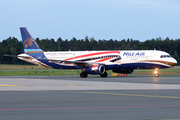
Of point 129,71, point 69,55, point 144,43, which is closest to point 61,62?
point 69,55

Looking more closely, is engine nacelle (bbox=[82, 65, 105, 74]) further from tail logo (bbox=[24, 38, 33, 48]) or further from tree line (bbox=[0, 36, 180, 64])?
tree line (bbox=[0, 36, 180, 64])

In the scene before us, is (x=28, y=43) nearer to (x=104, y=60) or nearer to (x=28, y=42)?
(x=28, y=42)

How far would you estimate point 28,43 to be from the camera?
60.3 meters

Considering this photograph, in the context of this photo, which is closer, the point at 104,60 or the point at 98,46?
the point at 104,60

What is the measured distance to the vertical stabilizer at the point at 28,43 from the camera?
197 feet

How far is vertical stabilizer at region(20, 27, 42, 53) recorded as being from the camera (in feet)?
197

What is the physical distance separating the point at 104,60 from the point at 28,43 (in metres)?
14.9

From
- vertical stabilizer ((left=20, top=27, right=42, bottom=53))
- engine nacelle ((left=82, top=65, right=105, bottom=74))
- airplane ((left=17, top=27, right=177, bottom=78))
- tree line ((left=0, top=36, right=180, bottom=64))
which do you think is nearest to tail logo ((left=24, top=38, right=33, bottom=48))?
vertical stabilizer ((left=20, top=27, right=42, bottom=53))

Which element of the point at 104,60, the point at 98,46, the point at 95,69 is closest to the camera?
the point at 95,69

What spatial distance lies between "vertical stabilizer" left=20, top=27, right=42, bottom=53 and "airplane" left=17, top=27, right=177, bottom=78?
177 mm

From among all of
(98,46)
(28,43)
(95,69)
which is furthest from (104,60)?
(98,46)
